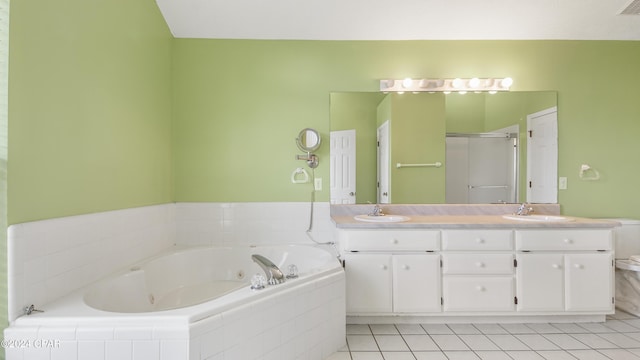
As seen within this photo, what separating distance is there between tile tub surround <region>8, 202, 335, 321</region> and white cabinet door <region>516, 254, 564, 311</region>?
Result: 1489 mm

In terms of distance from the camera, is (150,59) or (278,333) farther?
(150,59)

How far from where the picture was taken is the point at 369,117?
2.82m

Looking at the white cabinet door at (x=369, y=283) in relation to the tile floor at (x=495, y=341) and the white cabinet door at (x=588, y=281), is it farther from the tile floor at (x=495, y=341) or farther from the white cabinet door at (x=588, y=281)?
the white cabinet door at (x=588, y=281)

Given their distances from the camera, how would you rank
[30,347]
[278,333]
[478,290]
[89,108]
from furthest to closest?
[478,290] → [89,108] → [278,333] → [30,347]

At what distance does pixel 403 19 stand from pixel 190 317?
2651 mm

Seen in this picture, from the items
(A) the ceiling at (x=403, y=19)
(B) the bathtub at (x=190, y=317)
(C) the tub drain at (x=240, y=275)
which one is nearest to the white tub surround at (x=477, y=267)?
(B) the bathtub at (x=190, y=317)

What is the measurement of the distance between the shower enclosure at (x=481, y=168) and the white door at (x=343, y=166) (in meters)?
0.84

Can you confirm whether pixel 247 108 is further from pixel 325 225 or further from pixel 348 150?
pixel 325 225

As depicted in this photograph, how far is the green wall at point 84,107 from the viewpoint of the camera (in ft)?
4.50

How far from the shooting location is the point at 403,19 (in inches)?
104

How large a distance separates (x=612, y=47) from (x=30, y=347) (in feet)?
14.8

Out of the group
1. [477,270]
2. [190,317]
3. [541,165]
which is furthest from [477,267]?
[190,317]

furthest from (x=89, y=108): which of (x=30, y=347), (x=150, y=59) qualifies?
(x=30, y=347)

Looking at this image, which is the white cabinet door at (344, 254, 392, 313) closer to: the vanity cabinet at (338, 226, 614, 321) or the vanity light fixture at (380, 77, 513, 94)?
the vanity cabinet at (338, 226, 614, 321)
